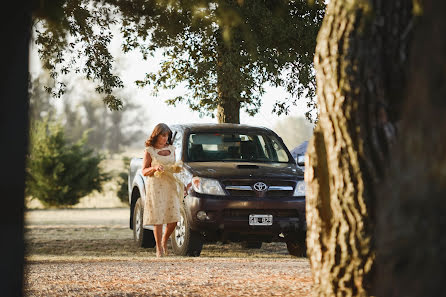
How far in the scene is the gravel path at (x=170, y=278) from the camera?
7.68 m

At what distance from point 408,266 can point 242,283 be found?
4.21 m

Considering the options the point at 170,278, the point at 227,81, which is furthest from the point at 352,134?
the point at 227,81

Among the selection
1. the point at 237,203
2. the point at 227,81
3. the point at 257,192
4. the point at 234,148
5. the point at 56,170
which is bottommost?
the point at 237,203

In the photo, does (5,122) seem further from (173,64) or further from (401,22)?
(173,64)

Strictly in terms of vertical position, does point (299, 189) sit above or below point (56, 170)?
below

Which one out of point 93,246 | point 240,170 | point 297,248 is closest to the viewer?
point 240,170

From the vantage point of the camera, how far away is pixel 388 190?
4.09m

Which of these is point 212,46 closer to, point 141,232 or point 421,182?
point 141,232

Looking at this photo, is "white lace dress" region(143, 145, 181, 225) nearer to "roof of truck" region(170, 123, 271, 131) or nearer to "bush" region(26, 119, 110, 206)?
"roof of truck" region(170, 123, 271, 131)

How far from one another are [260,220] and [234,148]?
1.80 metres

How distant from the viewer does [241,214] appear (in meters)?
11.6

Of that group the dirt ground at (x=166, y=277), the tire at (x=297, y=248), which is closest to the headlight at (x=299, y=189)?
the tire at (x=297, y=248)

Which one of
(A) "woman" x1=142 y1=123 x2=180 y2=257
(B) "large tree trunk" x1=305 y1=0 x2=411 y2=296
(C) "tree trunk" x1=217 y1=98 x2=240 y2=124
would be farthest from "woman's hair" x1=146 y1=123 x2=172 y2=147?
(C) "tree trunk" x1=217 y1=98 x2=240 y2=124

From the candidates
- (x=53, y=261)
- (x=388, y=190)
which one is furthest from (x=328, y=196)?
(x=53, y=261)
